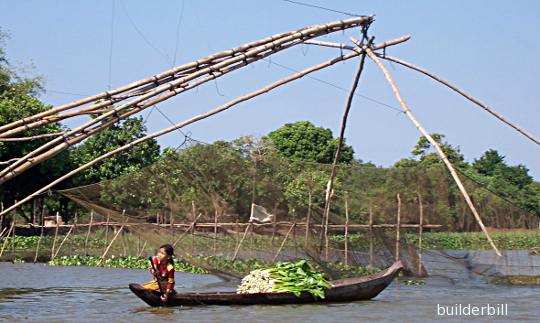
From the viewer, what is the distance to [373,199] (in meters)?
10.3

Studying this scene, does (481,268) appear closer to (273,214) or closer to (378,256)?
(378,256)

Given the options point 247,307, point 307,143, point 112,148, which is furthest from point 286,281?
point 307,143

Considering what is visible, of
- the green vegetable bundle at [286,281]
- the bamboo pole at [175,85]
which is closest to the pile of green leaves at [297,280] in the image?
the green vegetable bundle at [286,281]

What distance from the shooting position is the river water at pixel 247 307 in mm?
8258

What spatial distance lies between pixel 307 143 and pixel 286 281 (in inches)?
950

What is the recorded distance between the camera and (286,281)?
8727mm

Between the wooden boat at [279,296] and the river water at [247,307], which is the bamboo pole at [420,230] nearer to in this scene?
the river water at [247,307]

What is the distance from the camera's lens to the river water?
826cm

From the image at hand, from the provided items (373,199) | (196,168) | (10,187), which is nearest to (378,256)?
(373,199)

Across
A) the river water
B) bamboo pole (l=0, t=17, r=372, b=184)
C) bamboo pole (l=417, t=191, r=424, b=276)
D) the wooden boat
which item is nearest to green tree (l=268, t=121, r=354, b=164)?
the river water

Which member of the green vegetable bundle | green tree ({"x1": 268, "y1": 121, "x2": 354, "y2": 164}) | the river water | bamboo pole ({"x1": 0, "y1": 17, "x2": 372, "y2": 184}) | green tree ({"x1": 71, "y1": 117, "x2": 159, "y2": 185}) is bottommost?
the river water

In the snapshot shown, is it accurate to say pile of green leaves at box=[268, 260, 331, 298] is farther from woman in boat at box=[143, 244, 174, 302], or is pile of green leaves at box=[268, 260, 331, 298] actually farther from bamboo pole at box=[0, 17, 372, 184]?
bamboo pole at box=[0, 17, 372, 184]

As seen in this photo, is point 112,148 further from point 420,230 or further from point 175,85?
point 175,85

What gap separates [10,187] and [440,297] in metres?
15.5
